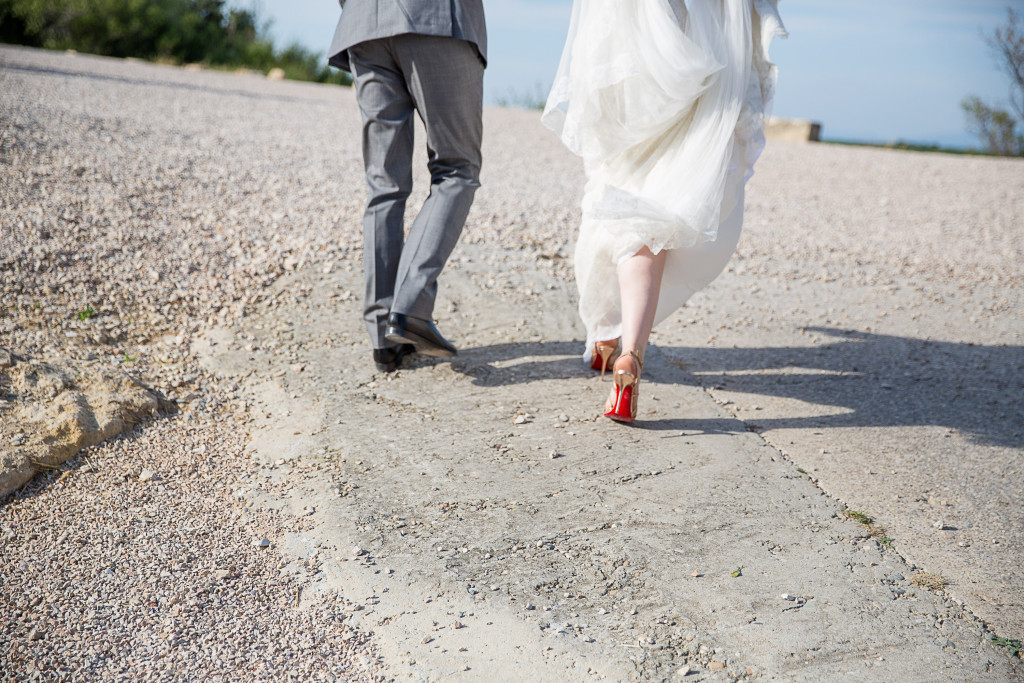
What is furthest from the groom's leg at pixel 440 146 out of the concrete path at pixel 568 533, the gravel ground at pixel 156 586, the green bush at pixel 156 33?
the green bush at pixel 156 33

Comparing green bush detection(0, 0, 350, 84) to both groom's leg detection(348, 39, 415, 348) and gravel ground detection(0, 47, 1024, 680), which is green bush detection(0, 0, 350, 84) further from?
groom's leg detection(348, 39, 415, 348)

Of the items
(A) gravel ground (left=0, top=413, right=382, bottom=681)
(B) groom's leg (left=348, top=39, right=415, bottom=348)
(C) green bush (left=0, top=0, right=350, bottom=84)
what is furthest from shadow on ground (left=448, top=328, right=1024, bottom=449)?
(C) green bush (left=0, top=0, right=350, bottom=84)

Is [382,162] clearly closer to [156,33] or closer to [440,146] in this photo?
[440,146]

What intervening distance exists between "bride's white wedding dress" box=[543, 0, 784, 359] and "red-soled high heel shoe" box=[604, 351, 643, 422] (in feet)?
1.37

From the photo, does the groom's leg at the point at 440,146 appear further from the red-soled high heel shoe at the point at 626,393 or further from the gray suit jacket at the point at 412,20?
the red-soled high heel shoe at the point at 626,393

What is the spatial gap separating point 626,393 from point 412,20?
1.53 metres

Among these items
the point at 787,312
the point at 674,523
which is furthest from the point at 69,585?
the point at 787,312

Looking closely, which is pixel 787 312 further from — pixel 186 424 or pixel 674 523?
pixel 186 424

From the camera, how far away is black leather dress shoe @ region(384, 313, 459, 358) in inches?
119

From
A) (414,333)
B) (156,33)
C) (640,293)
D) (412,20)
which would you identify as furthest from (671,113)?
(156,33)

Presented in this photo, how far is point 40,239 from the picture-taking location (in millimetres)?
3932

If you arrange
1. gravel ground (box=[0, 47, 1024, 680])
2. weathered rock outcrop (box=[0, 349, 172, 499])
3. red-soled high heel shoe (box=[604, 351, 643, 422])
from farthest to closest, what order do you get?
red-soled high heel shoe (box=[604, 351, 643, 422]), weathered rock outcrop (box=[0, 349, 172, 499]), gravel ground (box=[0, 47, 1024, 680])

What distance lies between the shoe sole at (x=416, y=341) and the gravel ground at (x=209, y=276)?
0.41 meters

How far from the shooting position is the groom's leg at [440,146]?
2.93 metres
